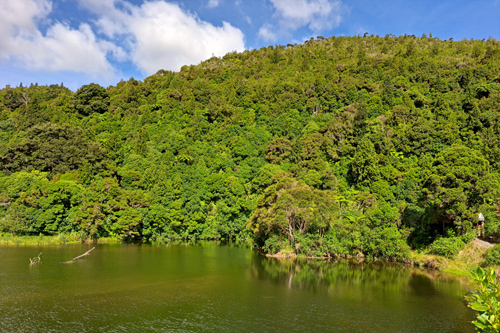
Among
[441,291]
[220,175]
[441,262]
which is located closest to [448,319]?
[441,291]

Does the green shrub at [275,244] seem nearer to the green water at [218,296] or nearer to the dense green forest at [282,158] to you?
the dense green forest at [282,158]

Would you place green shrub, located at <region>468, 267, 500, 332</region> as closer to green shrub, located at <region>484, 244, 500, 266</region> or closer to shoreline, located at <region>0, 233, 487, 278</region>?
shoreline, located at <region>0, 233, 487, 278</region>

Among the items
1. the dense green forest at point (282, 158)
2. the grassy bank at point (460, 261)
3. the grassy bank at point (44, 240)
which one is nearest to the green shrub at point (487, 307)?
the grassy bank at point (460, 261)

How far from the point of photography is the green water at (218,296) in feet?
73.7

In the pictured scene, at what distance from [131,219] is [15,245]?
57.5ft

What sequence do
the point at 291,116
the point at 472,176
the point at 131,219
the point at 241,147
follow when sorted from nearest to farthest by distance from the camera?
the point at 472,176 < the point at 131,219 < the point at 241,147 < the point at 291,116

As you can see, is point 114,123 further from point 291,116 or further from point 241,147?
point 291,116

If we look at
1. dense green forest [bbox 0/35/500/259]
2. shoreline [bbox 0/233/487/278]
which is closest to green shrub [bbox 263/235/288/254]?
dense green forest [bbox 0/35/500/259]

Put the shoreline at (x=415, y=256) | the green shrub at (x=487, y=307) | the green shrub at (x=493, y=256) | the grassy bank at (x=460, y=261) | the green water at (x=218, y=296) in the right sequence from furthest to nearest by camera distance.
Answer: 1. the shoreline at (x=415, y=256)
2. the grassy bank at (x=460, y=261)
3. the green shrub at (x=493, y=256)
4. the green water at (x=218, y=296)
5. the green shrub at (x=487, y=307)

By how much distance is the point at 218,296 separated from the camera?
94.0 feet

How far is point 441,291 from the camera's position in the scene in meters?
31.1

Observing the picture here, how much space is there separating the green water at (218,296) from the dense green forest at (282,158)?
892 cm

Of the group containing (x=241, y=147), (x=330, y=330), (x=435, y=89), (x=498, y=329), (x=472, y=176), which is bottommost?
(x=330, y=330)

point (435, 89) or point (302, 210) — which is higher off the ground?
point (435, 89)
